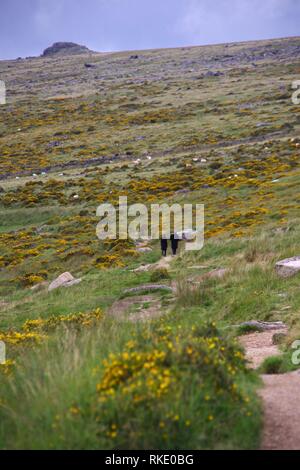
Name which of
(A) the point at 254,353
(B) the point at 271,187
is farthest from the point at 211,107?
(A) the point at 254,353

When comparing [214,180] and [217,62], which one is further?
[217,62]

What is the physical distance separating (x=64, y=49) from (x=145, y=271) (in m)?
185

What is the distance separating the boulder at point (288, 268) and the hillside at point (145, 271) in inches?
8.3

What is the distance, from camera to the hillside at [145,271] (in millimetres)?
5082

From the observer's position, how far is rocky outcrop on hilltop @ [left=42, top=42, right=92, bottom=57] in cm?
18600

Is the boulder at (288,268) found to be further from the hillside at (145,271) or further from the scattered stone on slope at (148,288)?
the scattered stone on slope at (148,288)

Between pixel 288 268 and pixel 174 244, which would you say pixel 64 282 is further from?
pixel 288 268

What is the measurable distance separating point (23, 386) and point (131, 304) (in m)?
8.22

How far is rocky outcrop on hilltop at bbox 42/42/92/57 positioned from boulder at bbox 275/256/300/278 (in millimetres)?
181184

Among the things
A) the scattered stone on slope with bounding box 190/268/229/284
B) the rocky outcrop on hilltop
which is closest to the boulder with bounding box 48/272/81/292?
the scattered stone on slope with bounding box 190/268/229/284

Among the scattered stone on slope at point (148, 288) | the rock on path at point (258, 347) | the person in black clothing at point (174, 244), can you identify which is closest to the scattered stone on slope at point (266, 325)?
the rock on path at point (258, 347)

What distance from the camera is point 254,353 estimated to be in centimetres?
903

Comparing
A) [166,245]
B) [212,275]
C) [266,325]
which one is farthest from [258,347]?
[166,245]

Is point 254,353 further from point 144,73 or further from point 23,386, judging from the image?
point 144,73
